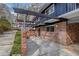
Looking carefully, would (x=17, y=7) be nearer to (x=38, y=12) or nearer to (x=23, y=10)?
(x=23, y=10)

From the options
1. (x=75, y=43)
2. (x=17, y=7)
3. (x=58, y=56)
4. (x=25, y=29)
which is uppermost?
(x=17, y=7)

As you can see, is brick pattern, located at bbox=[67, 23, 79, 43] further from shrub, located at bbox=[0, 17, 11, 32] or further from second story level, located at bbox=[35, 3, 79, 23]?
shrub, located at bbox=[0, 17, 11, 32]

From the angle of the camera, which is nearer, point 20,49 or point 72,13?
point 72,13

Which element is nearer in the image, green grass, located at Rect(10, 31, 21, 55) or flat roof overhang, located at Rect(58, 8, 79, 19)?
flat roof overhang, located at Rect(58, 8, 79, 19)

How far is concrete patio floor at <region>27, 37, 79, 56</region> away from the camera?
2072mm

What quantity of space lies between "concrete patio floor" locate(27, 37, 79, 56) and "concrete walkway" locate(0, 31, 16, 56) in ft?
0.72

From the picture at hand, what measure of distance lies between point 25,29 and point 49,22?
1.03 ft

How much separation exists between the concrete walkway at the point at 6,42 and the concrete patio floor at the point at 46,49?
0.22 meters

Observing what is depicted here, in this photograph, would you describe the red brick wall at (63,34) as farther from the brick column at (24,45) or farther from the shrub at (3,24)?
the shrub at (3,24)

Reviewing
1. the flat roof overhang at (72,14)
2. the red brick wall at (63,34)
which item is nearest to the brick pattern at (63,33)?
the red brick wall at (63,34)

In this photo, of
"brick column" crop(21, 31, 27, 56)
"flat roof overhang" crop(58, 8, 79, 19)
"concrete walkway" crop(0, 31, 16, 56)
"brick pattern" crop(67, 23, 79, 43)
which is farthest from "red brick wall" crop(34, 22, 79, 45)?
"concrete walkway" crop(0, 31, 16, 56)

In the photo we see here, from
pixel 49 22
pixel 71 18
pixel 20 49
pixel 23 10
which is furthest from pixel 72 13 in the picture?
pixel 20 49

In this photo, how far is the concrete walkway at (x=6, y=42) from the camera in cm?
207

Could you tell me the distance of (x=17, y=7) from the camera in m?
2.10
